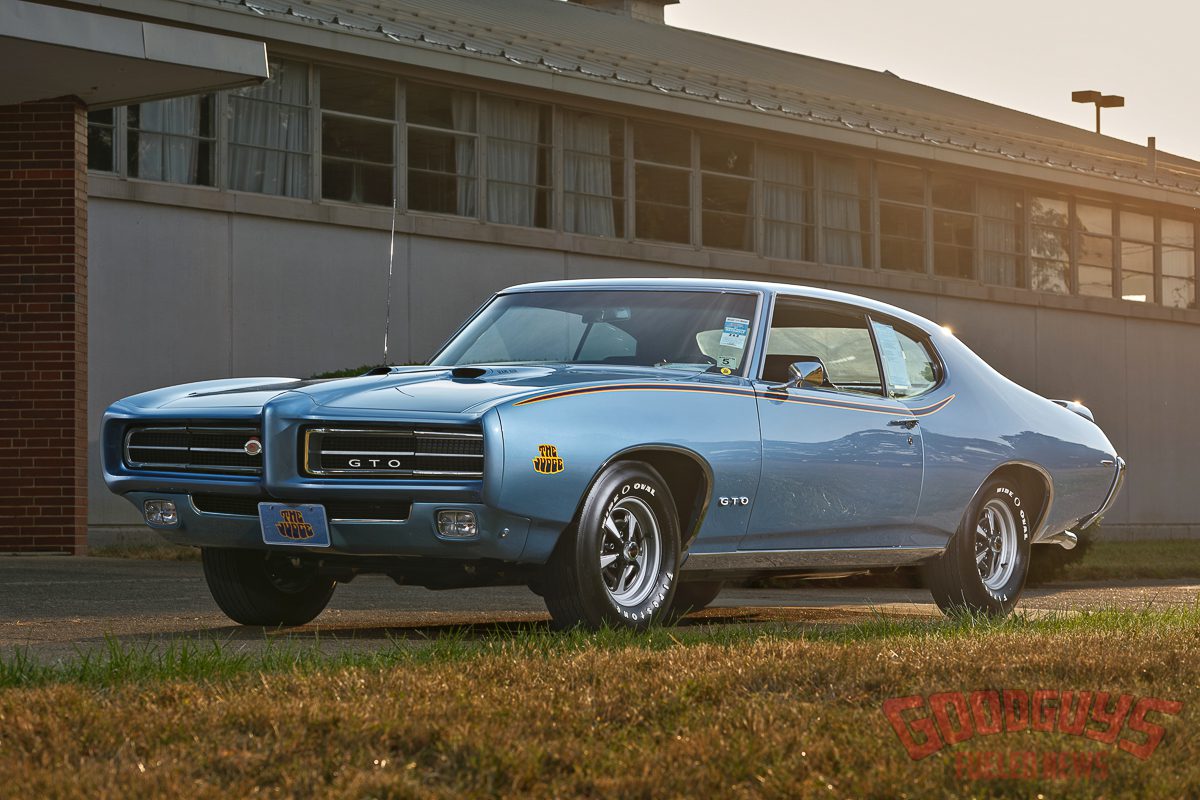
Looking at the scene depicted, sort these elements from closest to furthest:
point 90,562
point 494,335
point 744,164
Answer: point 494,335
point 90,562
point 744,164

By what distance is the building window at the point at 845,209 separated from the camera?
2677cm

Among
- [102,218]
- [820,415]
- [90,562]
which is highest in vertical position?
[102,218]

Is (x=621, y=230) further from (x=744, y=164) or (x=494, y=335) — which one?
(x=494, y=335)

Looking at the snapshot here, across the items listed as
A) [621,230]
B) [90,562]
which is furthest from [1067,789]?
[621,230]

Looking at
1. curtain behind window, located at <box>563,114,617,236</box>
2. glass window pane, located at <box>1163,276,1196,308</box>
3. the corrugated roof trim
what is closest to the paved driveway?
the corrugated roof trim

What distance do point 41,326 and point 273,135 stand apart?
6025mm

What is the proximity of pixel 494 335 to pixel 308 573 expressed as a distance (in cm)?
146

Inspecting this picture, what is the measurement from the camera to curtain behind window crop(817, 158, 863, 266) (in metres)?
26.8

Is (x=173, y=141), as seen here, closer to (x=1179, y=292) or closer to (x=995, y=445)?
(x=995, y=445)

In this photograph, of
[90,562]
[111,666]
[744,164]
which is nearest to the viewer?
[111,666]

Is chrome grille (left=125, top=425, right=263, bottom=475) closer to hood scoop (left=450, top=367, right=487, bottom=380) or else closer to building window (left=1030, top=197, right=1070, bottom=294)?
hood scoop (left=450, top=367, right=487, bottom=380)

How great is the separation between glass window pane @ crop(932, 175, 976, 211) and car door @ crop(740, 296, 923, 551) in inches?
791

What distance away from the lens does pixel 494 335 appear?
8.41 m

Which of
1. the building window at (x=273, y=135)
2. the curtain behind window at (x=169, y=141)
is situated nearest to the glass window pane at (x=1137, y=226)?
the building window at (x=273, y=135)
